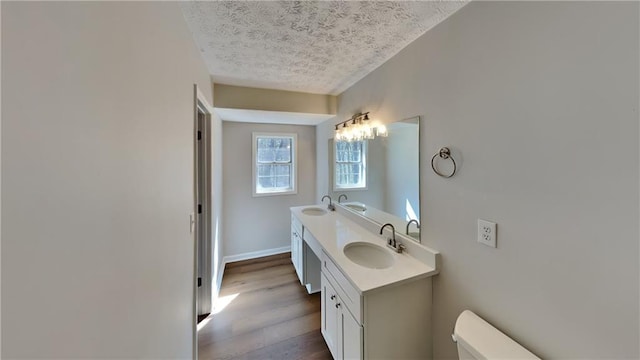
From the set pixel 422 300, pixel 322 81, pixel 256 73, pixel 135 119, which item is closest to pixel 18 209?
pixel 135 119

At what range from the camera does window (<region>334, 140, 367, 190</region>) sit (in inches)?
91.3

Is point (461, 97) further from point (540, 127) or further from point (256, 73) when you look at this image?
point (256, 73)

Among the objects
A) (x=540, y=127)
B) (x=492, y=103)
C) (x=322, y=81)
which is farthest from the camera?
(x=322, y=81)

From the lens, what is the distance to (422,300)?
4.57ft

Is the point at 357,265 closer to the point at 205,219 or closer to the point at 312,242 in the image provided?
the point at 312,242

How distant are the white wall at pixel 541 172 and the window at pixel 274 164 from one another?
100 inches

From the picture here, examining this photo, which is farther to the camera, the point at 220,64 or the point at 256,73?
the point at 256,73

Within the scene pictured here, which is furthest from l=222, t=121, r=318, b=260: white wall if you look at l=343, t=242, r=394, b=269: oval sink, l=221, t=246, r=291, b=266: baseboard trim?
l=343, t=242, r=394, b=269: oval sink

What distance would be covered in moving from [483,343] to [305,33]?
6.36ft

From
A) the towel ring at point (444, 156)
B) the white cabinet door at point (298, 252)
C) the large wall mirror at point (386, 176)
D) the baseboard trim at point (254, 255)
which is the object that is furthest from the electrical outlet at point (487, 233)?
the baseboard trim at point (254, 255)

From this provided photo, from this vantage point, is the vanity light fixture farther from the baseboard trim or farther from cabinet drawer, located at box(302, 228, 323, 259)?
the baseboard trim

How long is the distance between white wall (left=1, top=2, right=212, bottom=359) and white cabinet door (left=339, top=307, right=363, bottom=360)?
0.97m

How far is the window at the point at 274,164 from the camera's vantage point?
351 cm

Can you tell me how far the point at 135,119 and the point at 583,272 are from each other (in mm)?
1693
